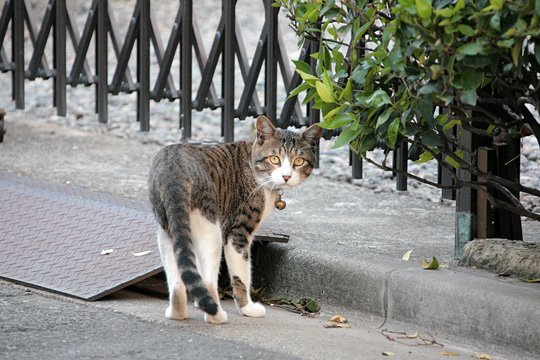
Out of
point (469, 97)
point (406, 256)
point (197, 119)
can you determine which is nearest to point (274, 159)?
point (406, 256)

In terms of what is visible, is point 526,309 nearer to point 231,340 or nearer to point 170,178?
point 231,340

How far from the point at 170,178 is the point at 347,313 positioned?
1.13 m

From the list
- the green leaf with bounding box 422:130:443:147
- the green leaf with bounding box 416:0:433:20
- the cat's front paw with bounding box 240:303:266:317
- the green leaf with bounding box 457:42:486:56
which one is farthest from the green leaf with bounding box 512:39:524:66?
the cat's front paw with bounding box 240:303:266:317

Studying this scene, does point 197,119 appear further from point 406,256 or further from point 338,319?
point 338,319

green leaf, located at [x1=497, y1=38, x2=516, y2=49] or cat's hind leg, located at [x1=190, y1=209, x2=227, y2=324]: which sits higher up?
green leaf, located at [x1=497, y1=38, x2=516, y2=49]

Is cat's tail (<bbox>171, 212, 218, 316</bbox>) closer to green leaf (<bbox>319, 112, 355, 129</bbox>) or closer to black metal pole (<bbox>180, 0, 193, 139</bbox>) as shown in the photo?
green leaf (<bbox>319, 112, 355, 129</bbox>)

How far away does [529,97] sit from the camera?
4496mm

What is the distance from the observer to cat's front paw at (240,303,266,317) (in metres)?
5.04

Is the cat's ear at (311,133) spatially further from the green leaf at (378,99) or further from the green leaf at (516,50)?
the green leaf at (516,50)

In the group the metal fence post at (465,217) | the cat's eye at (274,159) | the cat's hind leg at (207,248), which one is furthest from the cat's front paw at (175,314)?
the metal fence post at (465,217)

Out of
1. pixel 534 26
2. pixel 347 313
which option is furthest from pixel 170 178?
pixel 534 26

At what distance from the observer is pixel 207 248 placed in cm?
476

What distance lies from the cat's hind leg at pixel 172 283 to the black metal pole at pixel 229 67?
2.19 metres

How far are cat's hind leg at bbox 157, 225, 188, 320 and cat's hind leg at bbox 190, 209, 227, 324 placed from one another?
11cm
